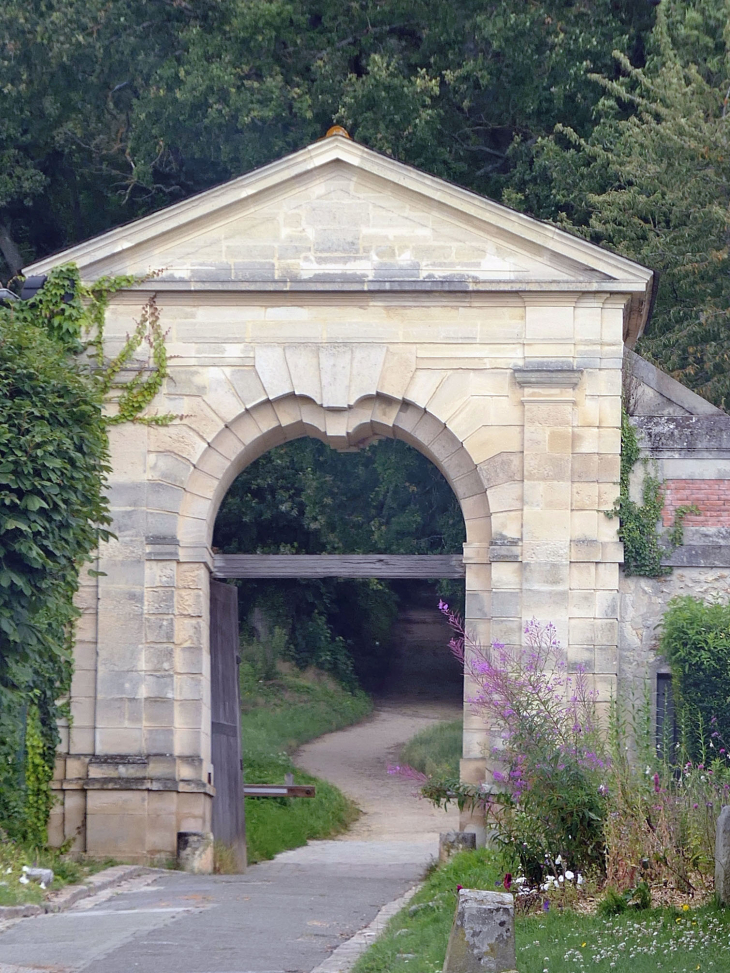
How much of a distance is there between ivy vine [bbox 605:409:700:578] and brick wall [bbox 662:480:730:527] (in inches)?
2.1

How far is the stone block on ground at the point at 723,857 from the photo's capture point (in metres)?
7.45

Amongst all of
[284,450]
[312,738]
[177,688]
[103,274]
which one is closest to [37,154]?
[284,450]

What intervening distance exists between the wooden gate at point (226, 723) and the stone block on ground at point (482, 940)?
6.75 meters

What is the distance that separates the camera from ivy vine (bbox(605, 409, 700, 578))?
A: 1247cm

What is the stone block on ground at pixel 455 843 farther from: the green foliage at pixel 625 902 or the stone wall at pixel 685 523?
the green foliage at pixel 625 902

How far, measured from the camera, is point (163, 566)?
1252 centimetres

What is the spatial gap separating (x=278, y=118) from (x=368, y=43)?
6.90 feet

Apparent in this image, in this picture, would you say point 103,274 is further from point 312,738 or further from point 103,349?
point 312,738

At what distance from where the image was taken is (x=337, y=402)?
41.4ft

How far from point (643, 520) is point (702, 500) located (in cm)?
64

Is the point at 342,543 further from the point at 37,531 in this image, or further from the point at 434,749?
the point at 37,531

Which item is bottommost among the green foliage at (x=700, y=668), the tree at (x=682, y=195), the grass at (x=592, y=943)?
the grass at (x=592, y=943)

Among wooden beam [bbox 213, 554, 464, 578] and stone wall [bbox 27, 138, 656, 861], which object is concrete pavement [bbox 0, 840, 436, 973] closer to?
stone wall [bbox 27, 138, 656, 861]

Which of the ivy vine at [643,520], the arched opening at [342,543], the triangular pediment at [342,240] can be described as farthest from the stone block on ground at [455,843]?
the arched opening at [342,543]
